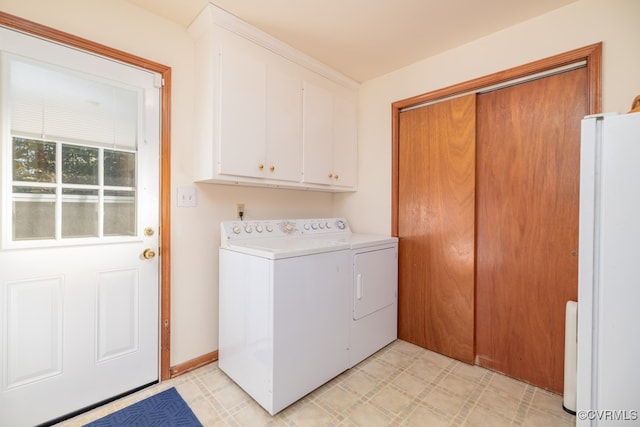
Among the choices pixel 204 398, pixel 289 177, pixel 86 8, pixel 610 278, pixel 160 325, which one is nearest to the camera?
pixel 610 278

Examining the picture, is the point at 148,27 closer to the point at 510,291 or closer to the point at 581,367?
the point at 581,367

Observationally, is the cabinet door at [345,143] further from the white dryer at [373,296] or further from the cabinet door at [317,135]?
the white dryer at [373,296]

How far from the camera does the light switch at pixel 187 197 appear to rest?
1.92 metres

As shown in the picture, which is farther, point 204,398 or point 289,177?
point 289,177

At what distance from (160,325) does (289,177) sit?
1350mm

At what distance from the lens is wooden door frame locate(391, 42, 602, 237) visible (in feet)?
5.25

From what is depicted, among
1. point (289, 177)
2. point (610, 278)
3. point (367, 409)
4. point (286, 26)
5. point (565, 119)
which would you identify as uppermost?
point (286, 26)

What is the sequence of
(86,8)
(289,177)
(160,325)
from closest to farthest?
(86,8) → (160,325) → (289,177)

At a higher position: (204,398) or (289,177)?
(289,177)

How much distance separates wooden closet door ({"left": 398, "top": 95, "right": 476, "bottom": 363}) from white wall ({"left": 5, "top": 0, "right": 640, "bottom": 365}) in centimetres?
21

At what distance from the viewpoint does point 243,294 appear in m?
1.76

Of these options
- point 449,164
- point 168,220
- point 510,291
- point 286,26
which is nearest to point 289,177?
point 168,220

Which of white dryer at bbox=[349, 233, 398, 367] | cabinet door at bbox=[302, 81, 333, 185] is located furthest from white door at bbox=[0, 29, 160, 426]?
white dryer at bbox=[349, 233, 398, 367]

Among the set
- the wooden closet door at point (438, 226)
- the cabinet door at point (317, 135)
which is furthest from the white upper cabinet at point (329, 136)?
the wooden closet door at point (438, 226)
